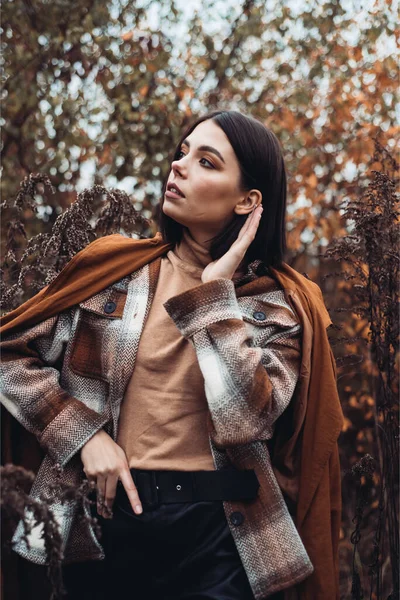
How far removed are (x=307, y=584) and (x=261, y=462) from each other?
38 centimetres

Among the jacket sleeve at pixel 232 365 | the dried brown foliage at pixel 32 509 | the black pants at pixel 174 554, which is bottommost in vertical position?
the black pants at pixel 174 554

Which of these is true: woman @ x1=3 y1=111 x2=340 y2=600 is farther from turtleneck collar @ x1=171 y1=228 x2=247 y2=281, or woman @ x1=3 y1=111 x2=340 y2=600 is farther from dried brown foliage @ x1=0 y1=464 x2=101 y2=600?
dried brown foliage @ x1=0 y1=464 x2=101 y2=600

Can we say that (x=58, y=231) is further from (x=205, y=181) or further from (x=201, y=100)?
(x=201, y=100)

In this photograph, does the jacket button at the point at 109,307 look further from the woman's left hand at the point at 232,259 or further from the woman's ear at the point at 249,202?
the woman's ear at the point at 249,202

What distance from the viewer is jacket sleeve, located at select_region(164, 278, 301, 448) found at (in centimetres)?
209

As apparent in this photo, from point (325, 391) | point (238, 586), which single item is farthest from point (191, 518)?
point (325, 391)

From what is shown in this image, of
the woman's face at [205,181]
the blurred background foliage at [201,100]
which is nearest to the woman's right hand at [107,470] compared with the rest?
the woman's face at [205,181]

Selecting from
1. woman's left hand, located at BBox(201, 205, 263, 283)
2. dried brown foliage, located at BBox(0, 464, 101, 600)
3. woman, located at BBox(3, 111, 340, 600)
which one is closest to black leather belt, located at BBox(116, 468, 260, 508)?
woman, located at BBox(3, 111, 340, 600)

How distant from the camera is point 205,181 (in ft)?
7.80

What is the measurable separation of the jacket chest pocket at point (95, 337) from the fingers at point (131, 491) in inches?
12.2

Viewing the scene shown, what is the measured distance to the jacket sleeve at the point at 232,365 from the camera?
2090 millimetres

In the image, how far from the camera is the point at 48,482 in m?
2.30

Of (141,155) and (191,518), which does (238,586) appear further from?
(141,155)

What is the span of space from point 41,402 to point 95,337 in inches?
10.5
